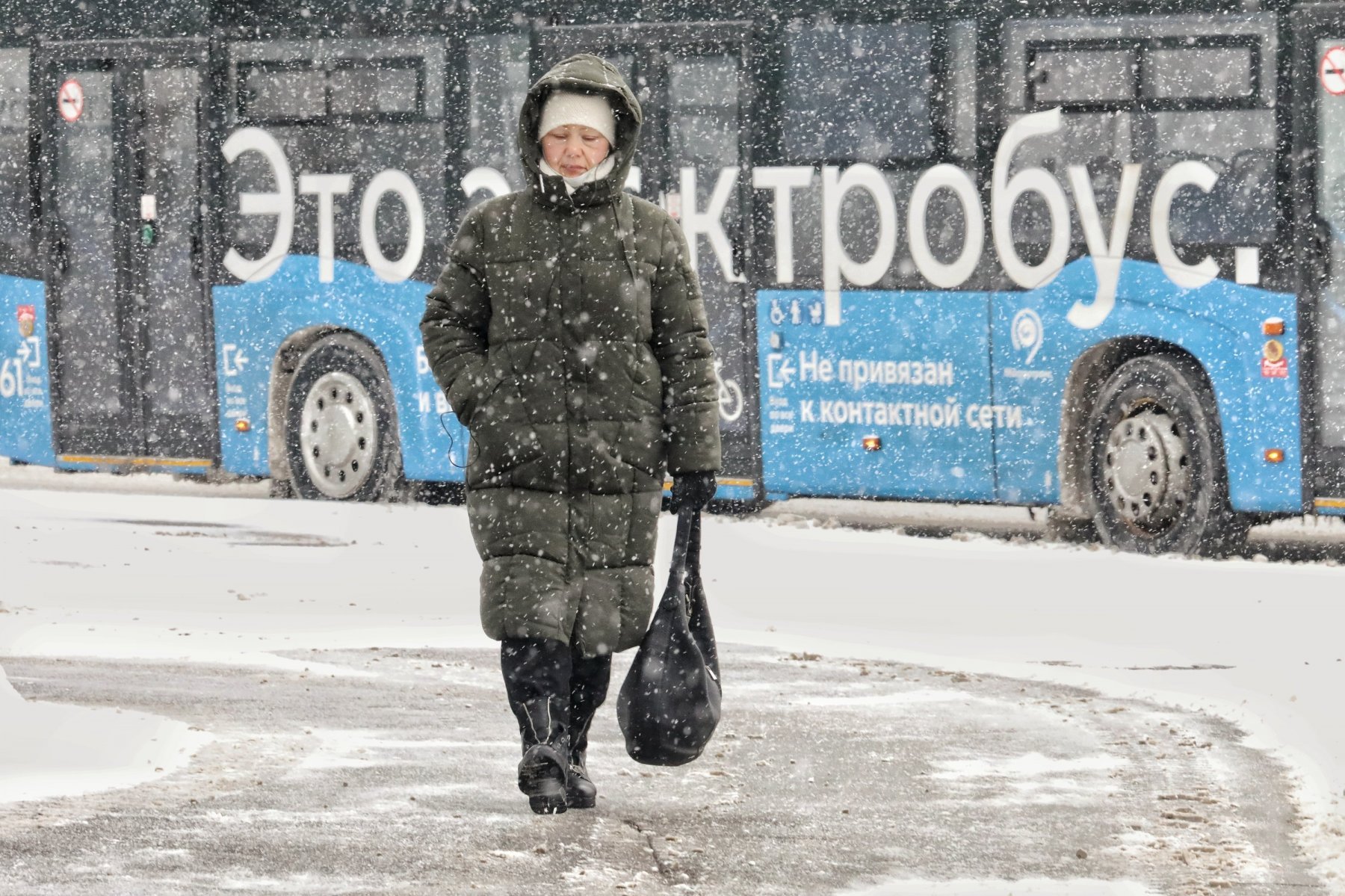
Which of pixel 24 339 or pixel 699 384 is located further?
pixel 24 339

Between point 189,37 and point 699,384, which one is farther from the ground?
point 189,37

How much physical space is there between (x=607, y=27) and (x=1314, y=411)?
15.5 ft

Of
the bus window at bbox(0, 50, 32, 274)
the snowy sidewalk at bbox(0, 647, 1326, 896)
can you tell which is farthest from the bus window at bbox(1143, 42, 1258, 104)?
the bus window at bbox(0, 50, 32, 274)

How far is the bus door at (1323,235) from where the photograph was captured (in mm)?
13008

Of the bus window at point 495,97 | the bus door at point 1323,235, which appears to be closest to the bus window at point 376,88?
the bus window at point 495,97

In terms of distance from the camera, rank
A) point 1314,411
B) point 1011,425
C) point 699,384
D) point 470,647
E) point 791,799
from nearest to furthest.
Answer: point 699,384
point 791,799
point 470,647
point 1314,411
point 1011,425

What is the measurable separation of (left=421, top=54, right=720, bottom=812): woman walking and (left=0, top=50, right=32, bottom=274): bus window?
445 inches

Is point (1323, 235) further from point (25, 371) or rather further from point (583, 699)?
point (25, 371)

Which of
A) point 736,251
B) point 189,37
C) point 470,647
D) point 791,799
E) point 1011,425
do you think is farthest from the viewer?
point 189,37

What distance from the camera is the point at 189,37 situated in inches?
667

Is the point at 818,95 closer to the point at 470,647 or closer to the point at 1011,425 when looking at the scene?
Answer: the point at 1011,425

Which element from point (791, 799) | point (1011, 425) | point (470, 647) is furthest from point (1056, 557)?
point (791, 799)

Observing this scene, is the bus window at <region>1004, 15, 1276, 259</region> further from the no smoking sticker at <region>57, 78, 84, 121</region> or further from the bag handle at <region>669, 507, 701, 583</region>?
the bag handle at <region>669, 507, 701, 583</region>

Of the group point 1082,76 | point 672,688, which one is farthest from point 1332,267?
point 672,688
